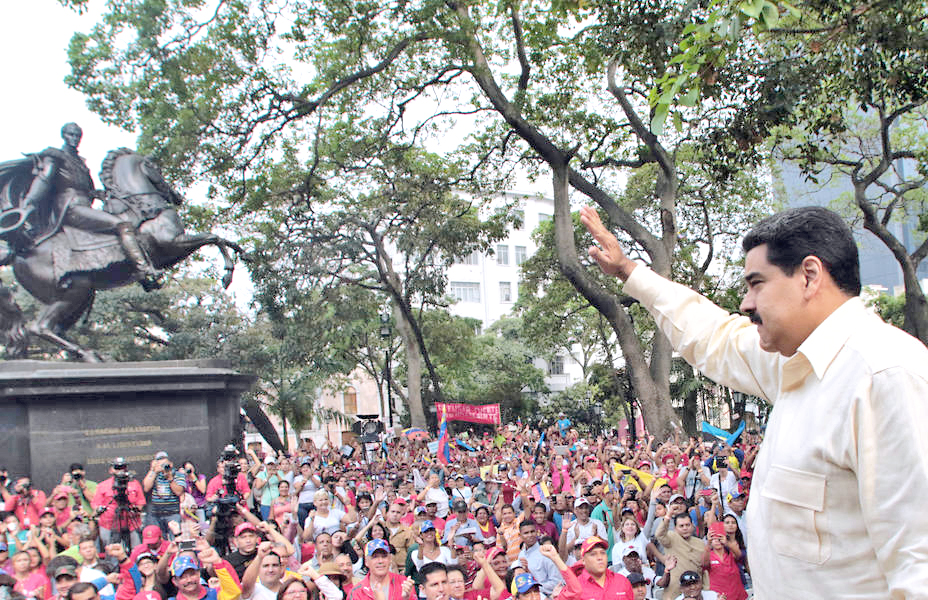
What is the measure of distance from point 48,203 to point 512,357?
31830mm

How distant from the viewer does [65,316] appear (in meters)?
14.6

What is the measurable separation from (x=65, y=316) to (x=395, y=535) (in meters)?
8.66

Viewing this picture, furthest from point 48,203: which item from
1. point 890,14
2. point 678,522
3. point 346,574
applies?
point 890,14

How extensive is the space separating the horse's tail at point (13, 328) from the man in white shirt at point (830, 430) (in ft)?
50.3

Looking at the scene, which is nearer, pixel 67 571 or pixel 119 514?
pixel 67 571

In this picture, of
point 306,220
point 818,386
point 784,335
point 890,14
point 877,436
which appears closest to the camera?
point 877,436

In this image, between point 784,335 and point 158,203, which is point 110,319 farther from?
point 784,335

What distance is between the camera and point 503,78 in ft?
64.1

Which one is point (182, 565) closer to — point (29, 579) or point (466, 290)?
point (29, 579)

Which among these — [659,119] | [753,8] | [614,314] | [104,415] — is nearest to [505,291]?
[614,314]

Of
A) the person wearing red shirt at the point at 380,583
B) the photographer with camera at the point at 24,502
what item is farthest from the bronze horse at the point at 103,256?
the person wearing red shirt at the point at 380,583

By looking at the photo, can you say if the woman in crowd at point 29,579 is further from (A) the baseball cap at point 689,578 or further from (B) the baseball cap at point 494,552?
(A) the baseball cap at point 689,578

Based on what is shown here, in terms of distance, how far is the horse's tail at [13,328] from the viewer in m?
14.6

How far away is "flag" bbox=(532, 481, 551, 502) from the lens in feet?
34.1
